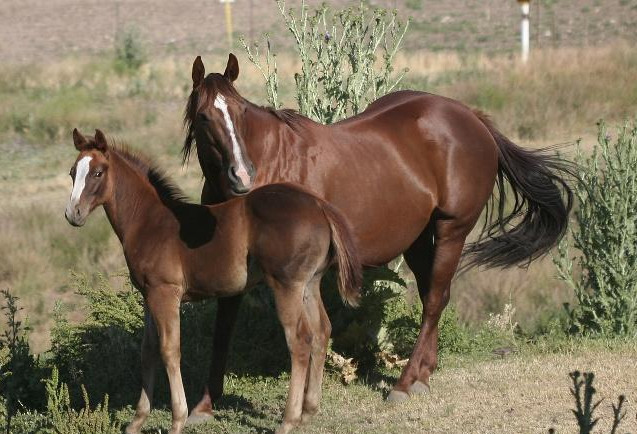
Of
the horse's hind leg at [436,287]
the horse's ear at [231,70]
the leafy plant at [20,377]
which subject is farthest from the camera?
the leafy plant at [20,377]

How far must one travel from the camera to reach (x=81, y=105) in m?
21.6

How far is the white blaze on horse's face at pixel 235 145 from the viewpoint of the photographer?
660cm

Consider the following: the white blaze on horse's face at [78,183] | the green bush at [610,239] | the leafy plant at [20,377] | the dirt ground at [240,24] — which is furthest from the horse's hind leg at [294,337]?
the dirt ground at [240,24]

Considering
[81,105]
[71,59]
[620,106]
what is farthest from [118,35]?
[620,106]

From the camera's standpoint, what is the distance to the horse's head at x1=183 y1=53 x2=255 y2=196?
6656 millimetres

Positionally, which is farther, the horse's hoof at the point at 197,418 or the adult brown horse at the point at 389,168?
the horse's hoof at the point at 197,418

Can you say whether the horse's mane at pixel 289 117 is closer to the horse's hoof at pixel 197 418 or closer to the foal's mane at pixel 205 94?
the foal's mane at pixel 205 94

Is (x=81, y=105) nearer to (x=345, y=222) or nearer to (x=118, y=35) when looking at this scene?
(x=118, y=35)

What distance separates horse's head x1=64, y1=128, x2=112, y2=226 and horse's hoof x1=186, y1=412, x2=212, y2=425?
63.6 inches

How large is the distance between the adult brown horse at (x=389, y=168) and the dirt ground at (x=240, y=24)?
22.0 m

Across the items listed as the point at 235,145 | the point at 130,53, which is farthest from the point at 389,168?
the point at 130,53

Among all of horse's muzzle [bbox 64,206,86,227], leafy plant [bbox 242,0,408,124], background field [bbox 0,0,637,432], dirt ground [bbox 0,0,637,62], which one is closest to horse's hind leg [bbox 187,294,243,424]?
background field [bbox 0,0,637,432]

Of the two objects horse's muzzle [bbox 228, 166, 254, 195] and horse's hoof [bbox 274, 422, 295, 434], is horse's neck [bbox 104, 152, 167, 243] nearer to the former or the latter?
horse's muzzle [bbox 228, 166, 254, 195]

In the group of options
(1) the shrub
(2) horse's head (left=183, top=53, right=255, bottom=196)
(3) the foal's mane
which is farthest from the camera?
(1) the shrub
